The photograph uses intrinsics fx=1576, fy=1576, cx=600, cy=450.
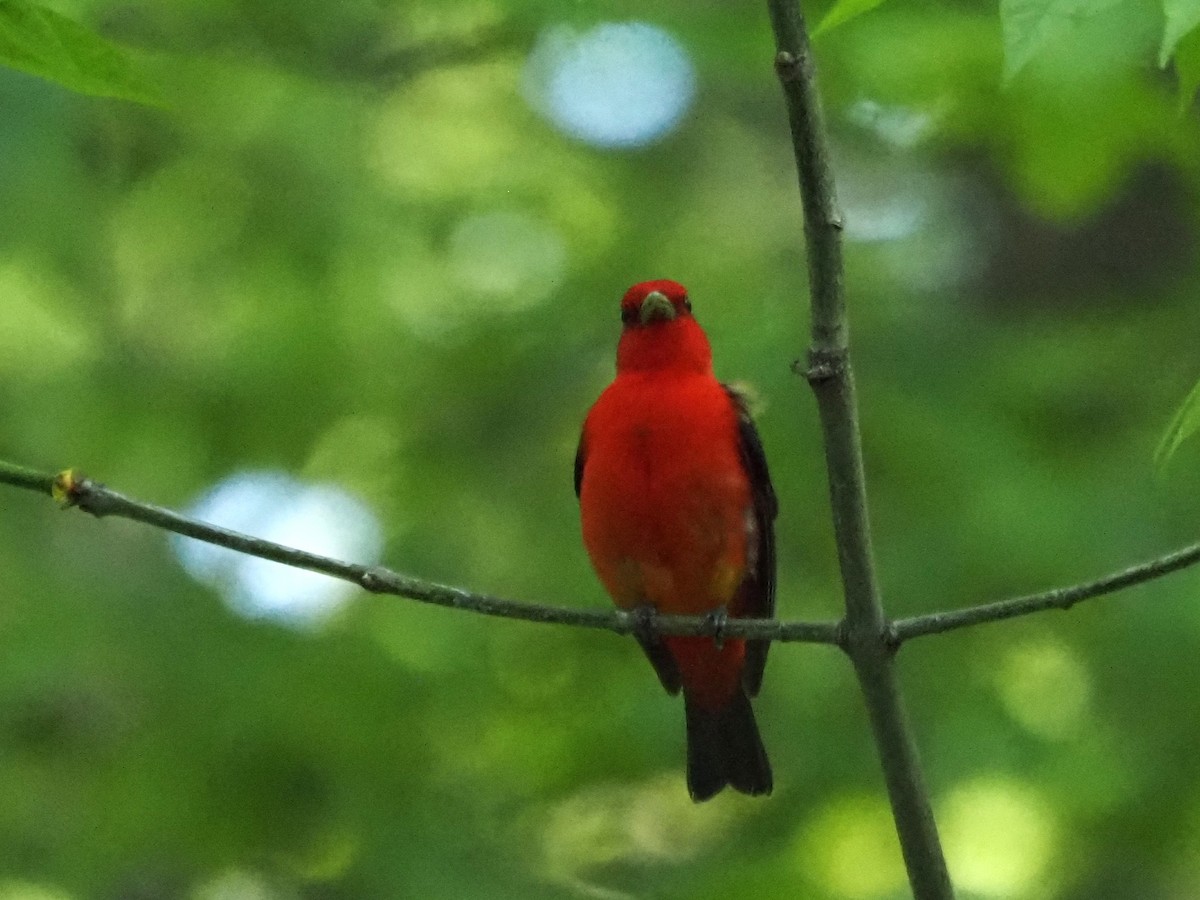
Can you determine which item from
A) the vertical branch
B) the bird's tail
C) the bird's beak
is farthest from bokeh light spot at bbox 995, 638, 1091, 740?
the vertical branch

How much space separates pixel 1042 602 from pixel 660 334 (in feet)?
7.98

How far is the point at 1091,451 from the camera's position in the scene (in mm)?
5434

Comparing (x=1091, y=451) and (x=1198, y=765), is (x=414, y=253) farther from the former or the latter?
(x=1198, y=765)

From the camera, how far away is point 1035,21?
6.10 ft

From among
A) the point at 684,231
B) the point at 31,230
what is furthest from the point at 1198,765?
the point at 31,230

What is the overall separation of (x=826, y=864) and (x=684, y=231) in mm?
2844

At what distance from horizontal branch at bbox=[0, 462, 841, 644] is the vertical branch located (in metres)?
0.08

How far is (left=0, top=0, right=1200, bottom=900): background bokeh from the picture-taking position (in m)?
4.94

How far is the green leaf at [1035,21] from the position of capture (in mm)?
1826

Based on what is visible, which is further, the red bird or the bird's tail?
the bird's tail

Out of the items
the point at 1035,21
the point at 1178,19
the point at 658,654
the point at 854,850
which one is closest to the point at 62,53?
the point at 1035,21

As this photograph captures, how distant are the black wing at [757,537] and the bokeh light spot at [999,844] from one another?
54.0 inches

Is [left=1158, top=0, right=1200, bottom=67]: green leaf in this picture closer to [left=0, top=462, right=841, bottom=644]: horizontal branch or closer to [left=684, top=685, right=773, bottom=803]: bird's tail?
[left=0, top=462, right=841, bottom=644]: horizontal branch

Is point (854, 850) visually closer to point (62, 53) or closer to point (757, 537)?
point (757, 537)
